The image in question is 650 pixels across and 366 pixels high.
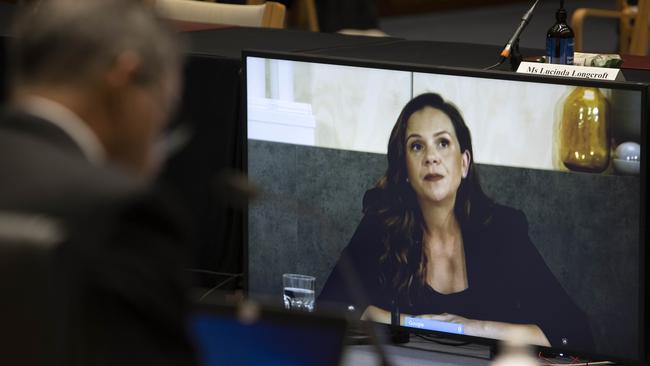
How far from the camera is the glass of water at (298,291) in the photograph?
2599mm

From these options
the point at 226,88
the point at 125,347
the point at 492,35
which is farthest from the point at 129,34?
the point at 492,35

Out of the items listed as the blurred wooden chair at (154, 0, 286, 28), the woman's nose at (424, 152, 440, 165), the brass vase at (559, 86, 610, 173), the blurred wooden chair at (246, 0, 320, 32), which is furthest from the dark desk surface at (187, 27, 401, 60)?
the blurred wooden chair at (246, 0, 320, 32)

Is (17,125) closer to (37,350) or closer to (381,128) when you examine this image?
(37,350)

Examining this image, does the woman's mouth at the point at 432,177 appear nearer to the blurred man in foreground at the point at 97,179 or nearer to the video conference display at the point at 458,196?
the video conference display at the point at 458,196

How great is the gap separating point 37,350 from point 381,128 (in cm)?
147

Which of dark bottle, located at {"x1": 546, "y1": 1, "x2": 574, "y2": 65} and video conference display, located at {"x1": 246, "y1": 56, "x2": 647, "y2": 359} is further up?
dark bottle, located at {"x1": 546, "y1": 1, "x2": 574, "y2": 65}

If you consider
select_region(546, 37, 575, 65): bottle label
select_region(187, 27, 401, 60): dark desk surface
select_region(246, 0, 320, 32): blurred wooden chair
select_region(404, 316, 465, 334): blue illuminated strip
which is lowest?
select_region(404, 316, 465, 334): blue illuminated strip

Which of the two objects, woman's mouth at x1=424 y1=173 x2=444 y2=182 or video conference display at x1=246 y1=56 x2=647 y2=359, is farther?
woman's mouth at x1=424 y1=173 x2=444 y2=182

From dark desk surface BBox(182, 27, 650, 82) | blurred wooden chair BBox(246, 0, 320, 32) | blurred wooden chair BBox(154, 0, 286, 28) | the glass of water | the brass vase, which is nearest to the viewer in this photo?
the brass vase

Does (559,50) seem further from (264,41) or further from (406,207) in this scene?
(264,41)

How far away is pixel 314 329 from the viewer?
1442mm

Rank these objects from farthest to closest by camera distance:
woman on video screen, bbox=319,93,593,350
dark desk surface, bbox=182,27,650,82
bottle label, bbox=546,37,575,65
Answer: dark desk surface, bbox=182,27,650,82 → bottle label, bbox=546,37,575,65 → woman on video screen, bbox=319,93,593,350

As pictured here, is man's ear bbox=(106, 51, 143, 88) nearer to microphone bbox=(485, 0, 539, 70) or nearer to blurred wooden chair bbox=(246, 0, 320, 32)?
microphone bbox=(485, 0, 539, 70)

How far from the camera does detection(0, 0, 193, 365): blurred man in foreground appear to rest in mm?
977
